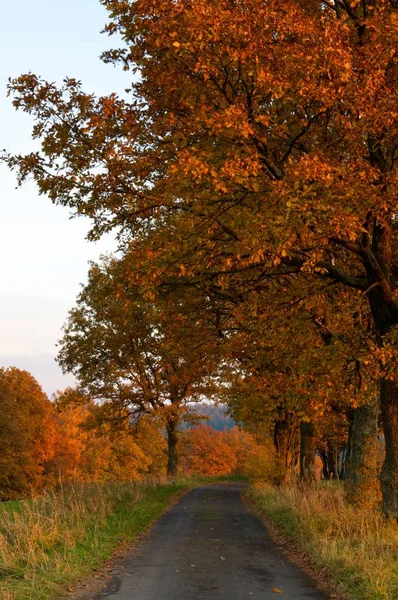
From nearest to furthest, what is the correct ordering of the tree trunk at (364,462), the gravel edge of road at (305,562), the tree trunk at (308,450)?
the gravel edge of road at (305,562) < the tree trunk at (364,462) < the tree trunk at (308,450)

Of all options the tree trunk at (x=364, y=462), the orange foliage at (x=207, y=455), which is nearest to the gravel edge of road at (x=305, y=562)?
the tree trunk at (x=364, y=462)

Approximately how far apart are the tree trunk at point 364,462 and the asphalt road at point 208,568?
2327mm

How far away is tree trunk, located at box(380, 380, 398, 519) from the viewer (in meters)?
12.2

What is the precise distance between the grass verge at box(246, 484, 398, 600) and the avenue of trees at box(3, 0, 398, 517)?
871mm

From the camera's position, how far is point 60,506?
14461 mm

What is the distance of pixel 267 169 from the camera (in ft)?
37.2

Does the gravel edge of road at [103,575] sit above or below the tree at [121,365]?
below

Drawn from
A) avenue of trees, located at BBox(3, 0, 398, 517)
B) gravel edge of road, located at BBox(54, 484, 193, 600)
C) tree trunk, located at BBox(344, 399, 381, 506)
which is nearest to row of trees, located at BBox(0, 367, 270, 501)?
tree trunk, located at BBox(344, 399, 381, 506)

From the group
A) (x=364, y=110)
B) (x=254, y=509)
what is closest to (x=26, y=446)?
(x=254, y=509)

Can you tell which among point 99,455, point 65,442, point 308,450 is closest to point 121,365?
point 308,450

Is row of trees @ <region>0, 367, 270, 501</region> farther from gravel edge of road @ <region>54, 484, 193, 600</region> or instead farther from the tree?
gravel edge of road @ <region>54, 484, 193, 600</region>

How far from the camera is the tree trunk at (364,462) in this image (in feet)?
44.6

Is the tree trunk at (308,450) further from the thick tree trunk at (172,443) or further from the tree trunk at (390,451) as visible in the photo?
the thick tree trunk at (172,443)

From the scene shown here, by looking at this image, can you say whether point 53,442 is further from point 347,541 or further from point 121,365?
point 347,541
